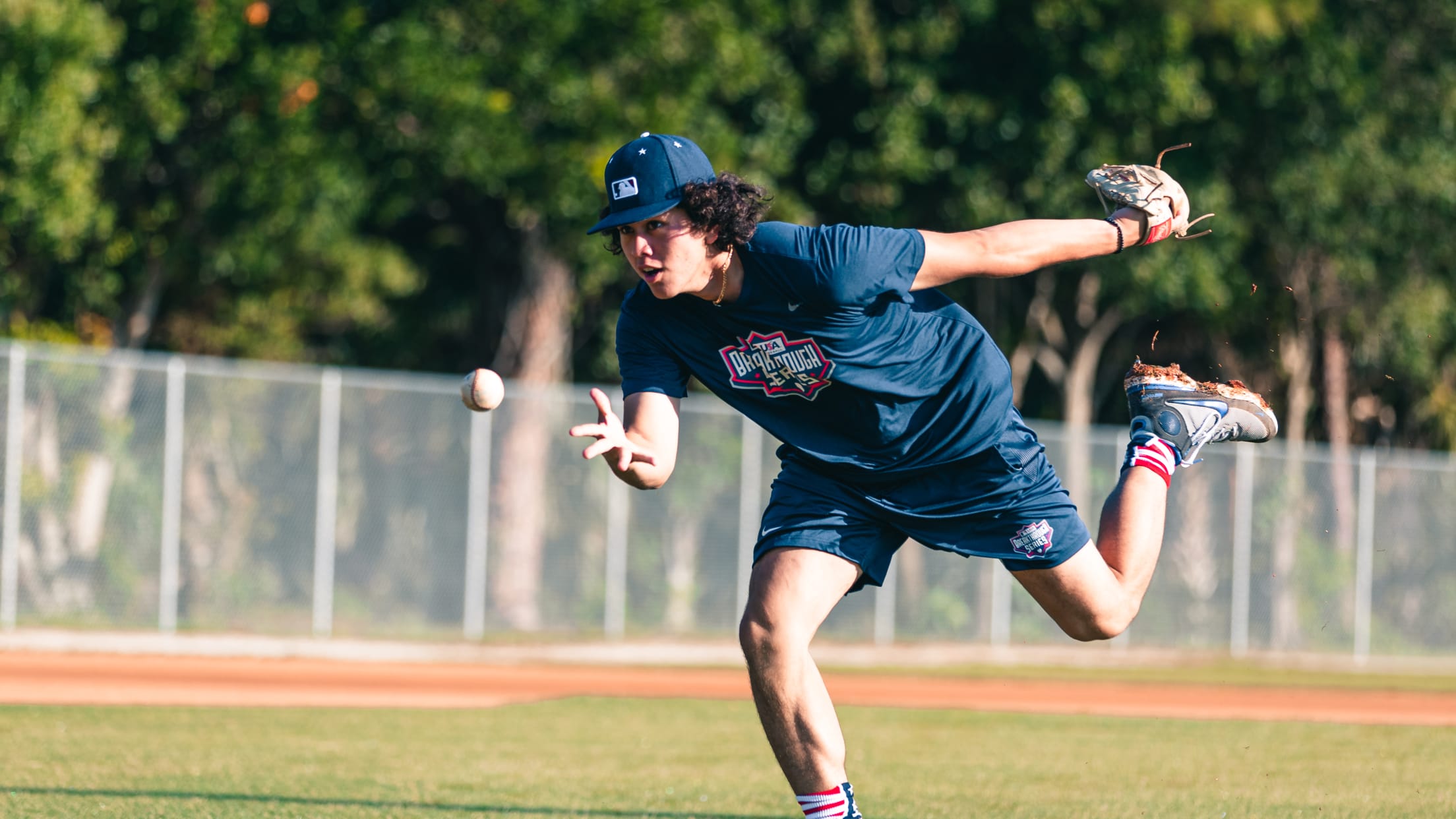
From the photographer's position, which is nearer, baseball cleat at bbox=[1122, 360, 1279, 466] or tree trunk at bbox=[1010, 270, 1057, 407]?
baseball cleat at bbox=[1122, 360, 1279, 466]

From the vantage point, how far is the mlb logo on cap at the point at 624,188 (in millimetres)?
5250

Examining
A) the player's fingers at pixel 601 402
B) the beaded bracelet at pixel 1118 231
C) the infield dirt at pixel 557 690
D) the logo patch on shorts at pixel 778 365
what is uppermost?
the beaded bracelet at pixel 1118 231

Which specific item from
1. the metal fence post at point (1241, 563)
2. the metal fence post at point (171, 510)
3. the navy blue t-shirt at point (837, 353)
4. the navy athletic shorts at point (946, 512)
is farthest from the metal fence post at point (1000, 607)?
the navy blue t-shirt at point (837, 353)

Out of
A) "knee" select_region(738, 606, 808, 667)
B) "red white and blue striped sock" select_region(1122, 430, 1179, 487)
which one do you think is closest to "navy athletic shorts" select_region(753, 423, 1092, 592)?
"knee" select_region(738, 606, 808, 667)

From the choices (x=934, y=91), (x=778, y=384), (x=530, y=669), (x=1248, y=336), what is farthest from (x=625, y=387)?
(x=1248, y=336)

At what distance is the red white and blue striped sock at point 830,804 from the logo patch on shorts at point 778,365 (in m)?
1.23

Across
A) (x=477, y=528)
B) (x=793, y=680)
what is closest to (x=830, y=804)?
(x=793, y=680)

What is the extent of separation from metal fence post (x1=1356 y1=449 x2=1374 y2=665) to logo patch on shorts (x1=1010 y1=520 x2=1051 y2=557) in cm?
1802

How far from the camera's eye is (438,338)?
96.9ft

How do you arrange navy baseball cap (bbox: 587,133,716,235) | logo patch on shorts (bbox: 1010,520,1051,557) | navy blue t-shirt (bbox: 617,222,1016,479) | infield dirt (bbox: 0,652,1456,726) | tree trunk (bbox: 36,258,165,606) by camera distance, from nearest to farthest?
navy baseball cap (bbox: 587,133,716,235) → navy blue t-shirt (bbox: 617,222,1016,479) → logo patch on shorts (bbox: 1010,520,1051,557) → infield dirt (bbox: 0,652,1456,726) → tree trunk (bbox: 36,258,165,606)

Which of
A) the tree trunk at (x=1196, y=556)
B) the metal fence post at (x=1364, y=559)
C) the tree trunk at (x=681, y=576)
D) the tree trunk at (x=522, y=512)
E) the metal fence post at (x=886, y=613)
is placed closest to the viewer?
the tree trunk at (x=522, y=512)

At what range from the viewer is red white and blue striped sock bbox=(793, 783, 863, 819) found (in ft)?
17.5

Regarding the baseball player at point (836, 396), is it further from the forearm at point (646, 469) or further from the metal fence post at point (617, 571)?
the metal fence post at point (617, 571)

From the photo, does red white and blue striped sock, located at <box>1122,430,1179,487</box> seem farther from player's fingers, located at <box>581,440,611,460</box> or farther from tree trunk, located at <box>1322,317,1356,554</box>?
tree trunk, located at <box>1322,317,1356,554</box>
